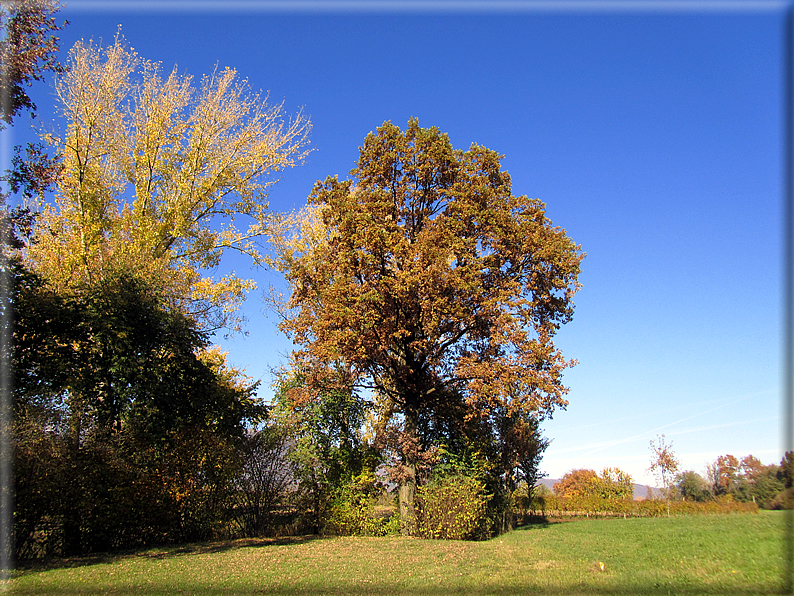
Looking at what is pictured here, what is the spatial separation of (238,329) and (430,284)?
807cm

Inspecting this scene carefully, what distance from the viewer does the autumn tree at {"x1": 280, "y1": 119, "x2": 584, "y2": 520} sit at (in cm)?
1479

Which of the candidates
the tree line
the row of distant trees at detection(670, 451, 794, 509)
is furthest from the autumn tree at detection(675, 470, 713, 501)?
the tree line

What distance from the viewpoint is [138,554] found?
1157 cm

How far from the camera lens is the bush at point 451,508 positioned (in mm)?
14977

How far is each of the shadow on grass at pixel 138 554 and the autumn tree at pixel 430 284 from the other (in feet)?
17.8

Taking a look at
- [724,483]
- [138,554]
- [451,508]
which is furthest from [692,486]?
[138,554]

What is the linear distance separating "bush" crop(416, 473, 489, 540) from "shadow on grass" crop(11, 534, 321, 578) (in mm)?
4141

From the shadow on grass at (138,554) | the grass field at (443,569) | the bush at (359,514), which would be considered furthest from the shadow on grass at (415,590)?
the bush at (359,514)

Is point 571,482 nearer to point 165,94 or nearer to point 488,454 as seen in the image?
point 488,454

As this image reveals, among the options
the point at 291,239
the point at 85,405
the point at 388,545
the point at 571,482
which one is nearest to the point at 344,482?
the point at 388,545

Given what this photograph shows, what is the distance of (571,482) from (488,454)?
153ft

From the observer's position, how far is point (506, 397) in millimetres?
14289

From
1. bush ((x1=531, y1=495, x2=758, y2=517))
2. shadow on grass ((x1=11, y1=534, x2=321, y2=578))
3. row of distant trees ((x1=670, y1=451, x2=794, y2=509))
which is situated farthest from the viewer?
bush ((x1=531, y1=495, x2=758, y2=517))

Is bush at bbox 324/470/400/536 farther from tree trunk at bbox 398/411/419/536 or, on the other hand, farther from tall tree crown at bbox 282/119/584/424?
tall tree crown at bbox 282/119/584/424
